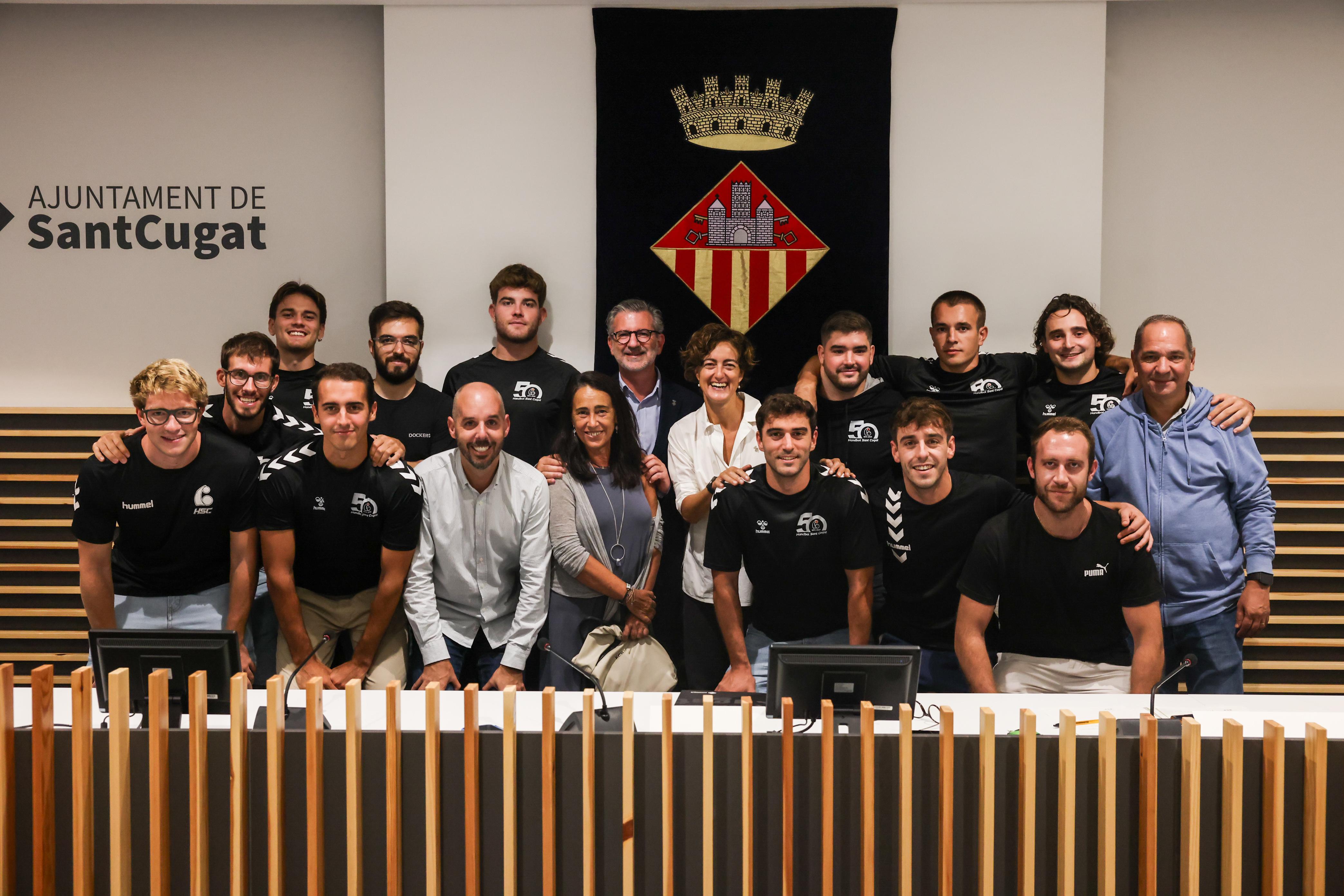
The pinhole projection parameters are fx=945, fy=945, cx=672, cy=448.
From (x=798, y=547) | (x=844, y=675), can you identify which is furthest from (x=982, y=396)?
(x=844, y=675)

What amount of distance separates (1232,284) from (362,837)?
4.58 metres

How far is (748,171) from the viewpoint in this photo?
432 cm

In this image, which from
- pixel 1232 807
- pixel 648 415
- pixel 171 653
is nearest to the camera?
pixel 1232 807

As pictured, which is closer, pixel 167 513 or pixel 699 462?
pixel 167 513

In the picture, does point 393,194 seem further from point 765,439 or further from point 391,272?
point 765,439

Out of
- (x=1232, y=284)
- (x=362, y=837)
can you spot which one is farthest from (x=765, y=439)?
(x=1232, y=284)

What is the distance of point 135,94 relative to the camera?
4539 millimetres

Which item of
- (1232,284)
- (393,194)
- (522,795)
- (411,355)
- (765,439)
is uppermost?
(393,194)

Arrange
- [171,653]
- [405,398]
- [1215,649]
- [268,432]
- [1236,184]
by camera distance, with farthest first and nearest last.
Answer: [1236,184] → [405,398] → [268,432] → [1215,649] → [171,653]

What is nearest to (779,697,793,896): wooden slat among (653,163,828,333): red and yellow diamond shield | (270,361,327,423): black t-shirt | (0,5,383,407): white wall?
(270,361,327,423): black t-shirt

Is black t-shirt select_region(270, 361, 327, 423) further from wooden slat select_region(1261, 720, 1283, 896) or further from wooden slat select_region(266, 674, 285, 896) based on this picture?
wooden slat select_region(1261, 720, 1283, 896)

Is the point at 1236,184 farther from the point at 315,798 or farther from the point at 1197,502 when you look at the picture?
the point at 315,798

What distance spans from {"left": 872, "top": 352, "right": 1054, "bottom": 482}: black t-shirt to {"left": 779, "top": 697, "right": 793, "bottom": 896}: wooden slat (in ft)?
5.99

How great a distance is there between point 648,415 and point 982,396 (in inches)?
51.4
